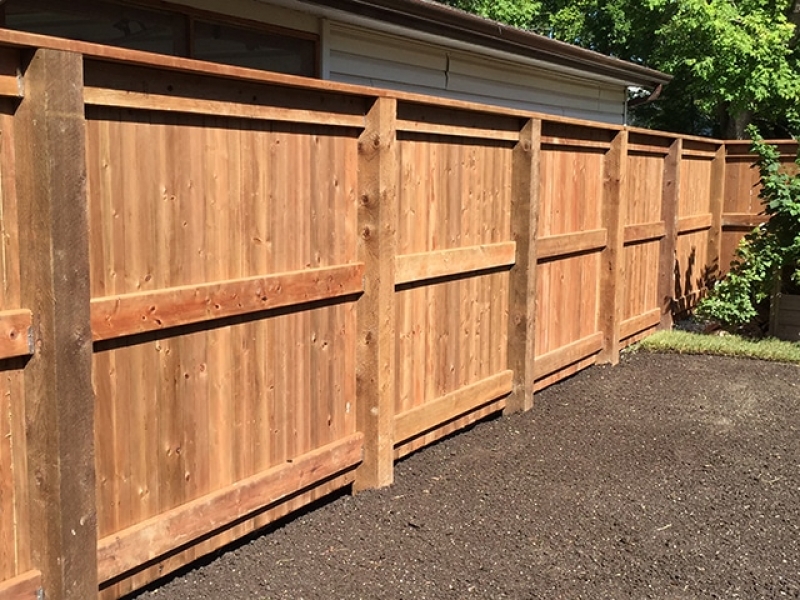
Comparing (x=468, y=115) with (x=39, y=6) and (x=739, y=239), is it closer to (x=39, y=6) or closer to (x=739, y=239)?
(x=39, y=6)

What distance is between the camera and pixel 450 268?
→ 17.8ft

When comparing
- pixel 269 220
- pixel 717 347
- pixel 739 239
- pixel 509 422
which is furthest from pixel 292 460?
pixel 739 239

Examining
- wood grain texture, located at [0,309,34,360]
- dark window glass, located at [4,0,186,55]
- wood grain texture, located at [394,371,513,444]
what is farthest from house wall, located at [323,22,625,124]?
wood grain texture, located at [0,309,34,360]

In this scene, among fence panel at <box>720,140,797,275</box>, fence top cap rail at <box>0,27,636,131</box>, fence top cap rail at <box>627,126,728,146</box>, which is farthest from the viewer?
fence panel at <box>720,140,797,275</box>

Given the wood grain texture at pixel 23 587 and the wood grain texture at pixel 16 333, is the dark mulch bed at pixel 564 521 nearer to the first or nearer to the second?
the wood grain texture at pixel 23 587

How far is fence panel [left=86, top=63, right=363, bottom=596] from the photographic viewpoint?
10.5 feet

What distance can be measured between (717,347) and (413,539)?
18.3ft

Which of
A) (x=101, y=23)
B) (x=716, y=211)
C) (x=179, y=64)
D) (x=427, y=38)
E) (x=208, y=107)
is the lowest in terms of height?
(x=716, y=211)

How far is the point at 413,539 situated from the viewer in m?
4.15

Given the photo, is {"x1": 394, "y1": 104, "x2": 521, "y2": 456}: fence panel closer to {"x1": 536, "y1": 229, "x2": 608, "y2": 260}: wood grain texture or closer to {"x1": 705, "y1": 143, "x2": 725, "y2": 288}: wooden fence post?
{"x1": 536, "y1": 229, "x2": 608, "y2": 260}: wood grain texture

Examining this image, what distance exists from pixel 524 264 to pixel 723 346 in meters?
3.56

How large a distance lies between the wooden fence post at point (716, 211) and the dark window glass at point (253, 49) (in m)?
5.79

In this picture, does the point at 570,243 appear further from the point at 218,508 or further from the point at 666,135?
the point at 218,508

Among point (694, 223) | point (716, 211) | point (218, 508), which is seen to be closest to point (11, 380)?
point (218, 508)
